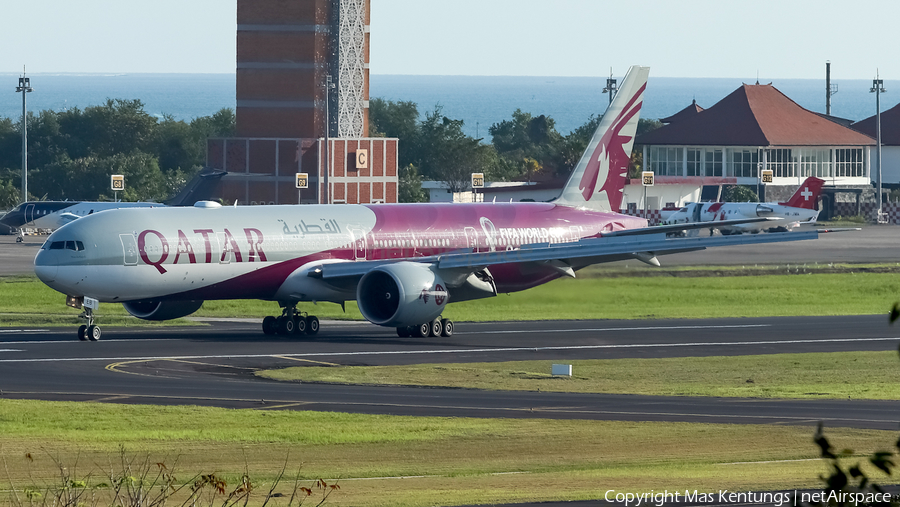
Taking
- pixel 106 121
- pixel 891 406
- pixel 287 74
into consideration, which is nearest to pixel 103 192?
pixel 106 121

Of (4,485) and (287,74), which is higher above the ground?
(287,74)

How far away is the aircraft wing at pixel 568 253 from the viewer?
4506 centimetres

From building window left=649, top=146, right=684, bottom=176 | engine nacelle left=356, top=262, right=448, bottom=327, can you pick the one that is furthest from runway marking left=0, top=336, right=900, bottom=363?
building window left=649, top=146, right=684, bottom=176

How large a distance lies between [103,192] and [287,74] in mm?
33814

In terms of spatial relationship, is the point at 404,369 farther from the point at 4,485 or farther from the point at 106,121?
the point at 106,121

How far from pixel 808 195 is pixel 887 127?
48.2 metres

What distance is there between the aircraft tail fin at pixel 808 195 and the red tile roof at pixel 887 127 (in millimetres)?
41860

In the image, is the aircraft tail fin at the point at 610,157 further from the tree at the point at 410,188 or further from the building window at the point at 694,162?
the building window at the point at 694,162

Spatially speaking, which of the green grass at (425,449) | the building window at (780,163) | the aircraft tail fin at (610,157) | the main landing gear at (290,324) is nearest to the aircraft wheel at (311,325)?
the main landing gear at (290,324)

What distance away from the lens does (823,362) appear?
4112cm

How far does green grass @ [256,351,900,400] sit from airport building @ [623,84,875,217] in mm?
86745

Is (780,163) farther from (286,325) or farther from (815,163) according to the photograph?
(286,325)

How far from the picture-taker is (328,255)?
151 feet

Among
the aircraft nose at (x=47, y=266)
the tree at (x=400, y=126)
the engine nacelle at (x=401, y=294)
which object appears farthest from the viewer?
the tree at (x=400, y=126)
